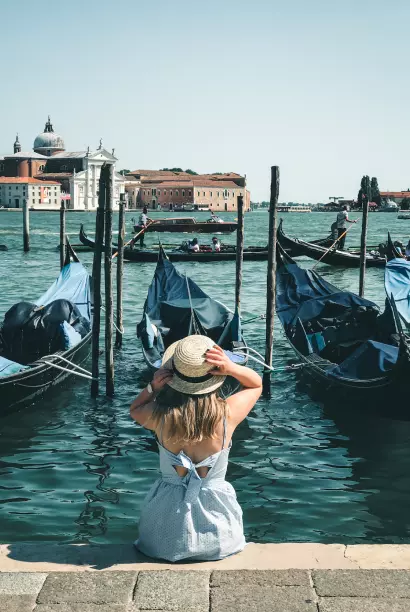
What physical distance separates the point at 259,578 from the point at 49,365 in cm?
458

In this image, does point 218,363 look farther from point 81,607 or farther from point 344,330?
point 344,330

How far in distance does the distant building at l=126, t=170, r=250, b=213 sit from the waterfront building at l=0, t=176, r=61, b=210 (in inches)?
416

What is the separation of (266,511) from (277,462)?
3.08ft

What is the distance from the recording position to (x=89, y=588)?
8.14ft

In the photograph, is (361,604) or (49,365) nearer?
(361,604)

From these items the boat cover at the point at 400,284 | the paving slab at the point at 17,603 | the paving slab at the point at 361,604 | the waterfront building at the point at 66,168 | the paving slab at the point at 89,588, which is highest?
the waterfront building at the point at 66,168

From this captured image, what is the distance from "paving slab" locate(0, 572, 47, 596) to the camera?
2.46 metres

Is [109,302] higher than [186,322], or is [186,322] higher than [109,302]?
[109,302]

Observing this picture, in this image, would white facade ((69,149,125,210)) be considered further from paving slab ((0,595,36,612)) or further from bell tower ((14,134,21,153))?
paving slab ((0,595,36,612))

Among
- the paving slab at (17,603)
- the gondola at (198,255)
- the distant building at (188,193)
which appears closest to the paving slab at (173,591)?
the paving slab at (17,603)

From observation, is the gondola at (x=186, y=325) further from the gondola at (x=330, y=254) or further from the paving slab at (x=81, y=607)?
the gondola at (x=330, y=254)

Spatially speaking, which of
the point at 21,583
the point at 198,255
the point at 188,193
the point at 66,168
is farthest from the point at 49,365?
the point at 66,168

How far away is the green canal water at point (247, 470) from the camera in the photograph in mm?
4438

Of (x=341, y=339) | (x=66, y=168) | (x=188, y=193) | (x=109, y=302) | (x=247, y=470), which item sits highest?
(x=66, y=168)
